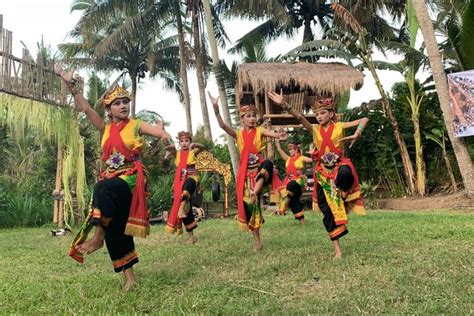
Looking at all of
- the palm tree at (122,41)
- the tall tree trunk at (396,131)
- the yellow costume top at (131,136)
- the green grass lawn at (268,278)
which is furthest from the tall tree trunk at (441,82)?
the palm tree at (122,41)

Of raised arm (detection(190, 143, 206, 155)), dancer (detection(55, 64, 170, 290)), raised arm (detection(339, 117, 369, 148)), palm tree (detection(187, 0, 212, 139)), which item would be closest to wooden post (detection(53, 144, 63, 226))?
raised arm (detection(190, 143, 206, 155))

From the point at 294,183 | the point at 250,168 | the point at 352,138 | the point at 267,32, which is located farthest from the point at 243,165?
the point at 267,32

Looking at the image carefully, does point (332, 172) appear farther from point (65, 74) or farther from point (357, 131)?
point (65, 74)

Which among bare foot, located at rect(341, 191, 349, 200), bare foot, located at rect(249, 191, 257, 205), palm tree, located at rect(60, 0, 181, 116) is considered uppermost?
palm tree, located at rect(60, 0, 181, 116)

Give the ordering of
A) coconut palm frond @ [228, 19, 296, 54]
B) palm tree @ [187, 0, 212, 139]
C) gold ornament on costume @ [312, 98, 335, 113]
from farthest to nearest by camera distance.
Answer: coconut palm frond @ [228, 19, 296, 54] → palm tree @ [187, 0, 212, 139] → gold ornament on costume @ [312, 98, 335, 113]

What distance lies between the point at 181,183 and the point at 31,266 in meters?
2.74

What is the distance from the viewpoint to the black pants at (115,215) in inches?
156

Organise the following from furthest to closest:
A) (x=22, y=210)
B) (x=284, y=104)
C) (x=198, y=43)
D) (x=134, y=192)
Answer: (x=198, y=43) < (x=22, y=210) < (x=284, y=104) < (x=134, y=192)

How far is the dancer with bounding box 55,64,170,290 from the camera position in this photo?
4.00m

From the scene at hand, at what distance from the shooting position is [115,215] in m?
4.08

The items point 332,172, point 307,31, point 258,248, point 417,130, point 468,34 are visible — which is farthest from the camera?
point 307,31

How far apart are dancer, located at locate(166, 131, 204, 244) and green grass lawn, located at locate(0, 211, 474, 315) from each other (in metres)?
0.57

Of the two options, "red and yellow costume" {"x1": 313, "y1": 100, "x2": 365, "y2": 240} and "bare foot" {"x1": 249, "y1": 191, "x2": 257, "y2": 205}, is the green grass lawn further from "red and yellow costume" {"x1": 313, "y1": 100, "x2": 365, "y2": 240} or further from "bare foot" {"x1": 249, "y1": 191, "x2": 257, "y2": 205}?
"bare foot" {"x1": 249, "y1": 191, "x2": 257, "y2": 205}

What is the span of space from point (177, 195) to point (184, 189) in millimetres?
162
